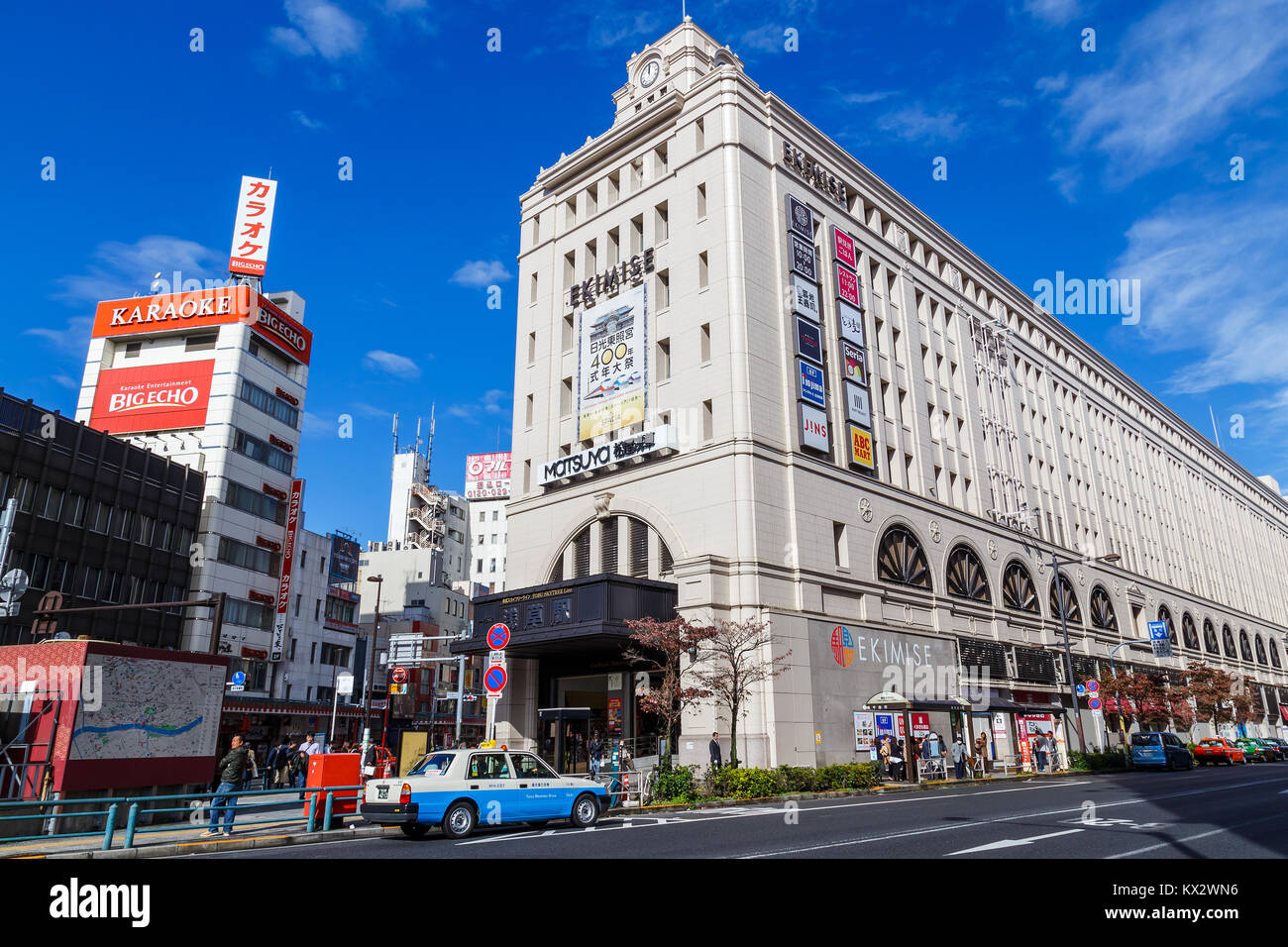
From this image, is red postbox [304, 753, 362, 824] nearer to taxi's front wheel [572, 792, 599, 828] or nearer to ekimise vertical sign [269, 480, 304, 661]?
taxi's front wheel [572, 792, 599, 828]

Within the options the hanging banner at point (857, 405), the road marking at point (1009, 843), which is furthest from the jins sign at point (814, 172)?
the road marking at point (1009, 843)

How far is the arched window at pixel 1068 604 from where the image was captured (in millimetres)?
54219

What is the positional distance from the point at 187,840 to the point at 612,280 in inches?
1264

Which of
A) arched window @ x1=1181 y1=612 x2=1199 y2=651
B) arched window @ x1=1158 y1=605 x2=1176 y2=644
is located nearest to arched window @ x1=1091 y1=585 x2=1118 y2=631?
arched window @ x1=1158 y1=605 x2=1176 y2=644

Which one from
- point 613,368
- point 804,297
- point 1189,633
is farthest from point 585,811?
point 1189,633

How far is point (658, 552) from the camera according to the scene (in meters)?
35.8

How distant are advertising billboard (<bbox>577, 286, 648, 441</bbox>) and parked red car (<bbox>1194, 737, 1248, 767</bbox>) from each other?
42.4m

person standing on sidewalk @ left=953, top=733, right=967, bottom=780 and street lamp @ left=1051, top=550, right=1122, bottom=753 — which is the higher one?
street lamp @ left=1051, top=550, right=1122, bottom=753

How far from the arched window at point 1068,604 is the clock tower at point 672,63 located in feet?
128

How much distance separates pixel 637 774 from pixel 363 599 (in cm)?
7516

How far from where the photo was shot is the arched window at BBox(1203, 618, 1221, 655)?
7535cm

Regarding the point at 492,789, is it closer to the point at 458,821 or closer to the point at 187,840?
the point at 458,821

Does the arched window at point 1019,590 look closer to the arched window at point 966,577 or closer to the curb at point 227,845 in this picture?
the arched window at point 966,577
